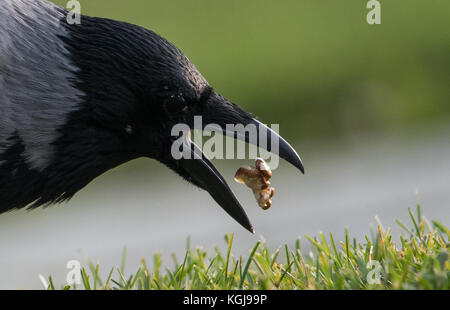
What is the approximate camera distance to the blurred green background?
915 cm

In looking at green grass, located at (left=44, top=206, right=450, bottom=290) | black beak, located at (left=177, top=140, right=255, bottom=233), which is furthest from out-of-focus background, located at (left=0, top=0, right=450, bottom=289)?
black beak, located at (left=177, top=140, right=255, bottom=233)

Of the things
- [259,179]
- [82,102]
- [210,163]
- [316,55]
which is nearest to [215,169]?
[210,163]

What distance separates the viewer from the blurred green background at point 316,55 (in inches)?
360

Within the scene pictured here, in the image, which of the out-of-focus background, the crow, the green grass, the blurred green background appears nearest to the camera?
the green grass

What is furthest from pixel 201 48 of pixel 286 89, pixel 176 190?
pixel 176 190

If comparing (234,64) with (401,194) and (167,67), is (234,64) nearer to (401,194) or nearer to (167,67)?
(401,194)

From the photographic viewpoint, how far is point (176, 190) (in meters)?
8.02

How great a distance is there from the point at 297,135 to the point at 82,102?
207 inches

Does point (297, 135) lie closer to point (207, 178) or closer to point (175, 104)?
point (207, 178)

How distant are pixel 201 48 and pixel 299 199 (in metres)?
3.66

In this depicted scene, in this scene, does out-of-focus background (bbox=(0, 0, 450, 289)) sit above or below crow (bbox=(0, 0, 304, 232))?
above

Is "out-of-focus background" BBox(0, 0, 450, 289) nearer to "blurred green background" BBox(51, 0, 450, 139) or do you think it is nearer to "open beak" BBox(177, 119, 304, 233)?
"blurred green background" BBox(51, 0, 450, 139)

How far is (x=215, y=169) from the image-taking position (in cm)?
374

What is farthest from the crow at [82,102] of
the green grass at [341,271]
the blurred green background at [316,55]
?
the blurred green background at [316,55]
